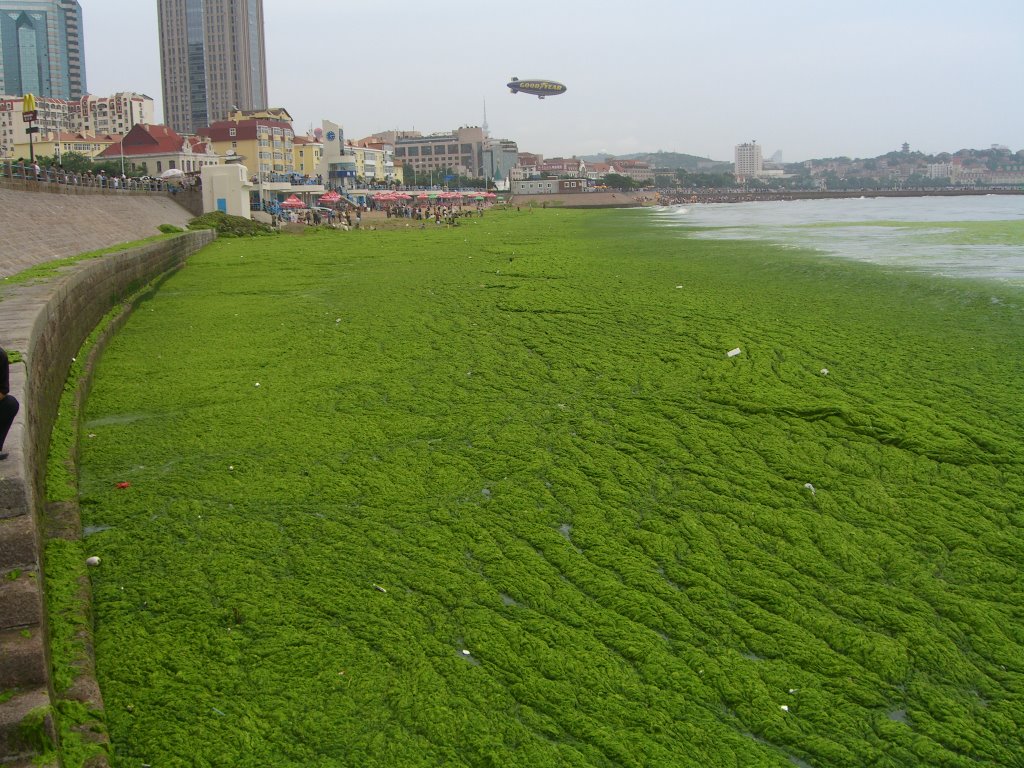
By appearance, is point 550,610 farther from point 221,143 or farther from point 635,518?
point 221,143

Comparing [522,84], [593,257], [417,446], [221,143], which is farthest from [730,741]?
[522,84]

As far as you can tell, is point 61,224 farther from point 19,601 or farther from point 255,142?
point 255,142

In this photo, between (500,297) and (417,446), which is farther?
(500,297)

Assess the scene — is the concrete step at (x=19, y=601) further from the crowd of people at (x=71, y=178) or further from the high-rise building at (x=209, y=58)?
the high-rise building at (x=209, y=58)

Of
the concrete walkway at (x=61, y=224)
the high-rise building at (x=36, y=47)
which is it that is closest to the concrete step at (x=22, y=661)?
the concrete walkway at (x=61, y=224)

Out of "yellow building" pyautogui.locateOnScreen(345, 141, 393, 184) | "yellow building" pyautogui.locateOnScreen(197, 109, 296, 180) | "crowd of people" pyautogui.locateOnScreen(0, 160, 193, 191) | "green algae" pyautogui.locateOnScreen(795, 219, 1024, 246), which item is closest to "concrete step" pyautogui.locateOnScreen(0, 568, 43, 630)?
"crowd of people" pyautogui.locateOnScreen(0, 160, 193, 191)

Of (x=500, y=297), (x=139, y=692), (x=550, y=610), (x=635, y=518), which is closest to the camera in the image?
(x=139, y=692)
